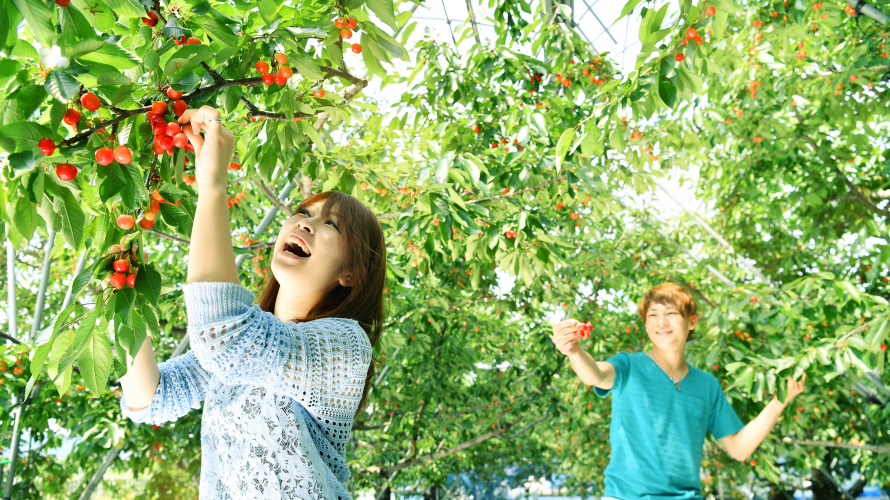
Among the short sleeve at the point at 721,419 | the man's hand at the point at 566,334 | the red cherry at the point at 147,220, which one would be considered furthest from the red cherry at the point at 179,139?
the short sleeve at the point at 721,419

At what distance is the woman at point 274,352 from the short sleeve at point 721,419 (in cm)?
132

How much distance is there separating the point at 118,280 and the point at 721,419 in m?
1.93

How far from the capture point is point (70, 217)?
2.60 feet

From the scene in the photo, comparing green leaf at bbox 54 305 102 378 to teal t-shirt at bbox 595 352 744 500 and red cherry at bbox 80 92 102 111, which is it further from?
teal t-shirt at bbox 595 352 744 500

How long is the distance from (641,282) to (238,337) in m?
5.41

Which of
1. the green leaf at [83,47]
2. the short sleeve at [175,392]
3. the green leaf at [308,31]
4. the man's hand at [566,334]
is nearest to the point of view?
the green leaf at [83,47]

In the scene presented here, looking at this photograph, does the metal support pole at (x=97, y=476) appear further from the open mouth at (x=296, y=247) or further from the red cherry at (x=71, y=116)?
the red cherry at (x=71, y=116)

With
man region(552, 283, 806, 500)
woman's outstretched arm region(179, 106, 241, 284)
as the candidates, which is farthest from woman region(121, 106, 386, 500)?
man region(552, 283, 806, 500)

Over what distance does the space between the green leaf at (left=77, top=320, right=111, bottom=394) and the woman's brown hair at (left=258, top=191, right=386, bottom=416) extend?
1.34ft

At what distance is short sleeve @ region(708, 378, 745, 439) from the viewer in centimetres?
200

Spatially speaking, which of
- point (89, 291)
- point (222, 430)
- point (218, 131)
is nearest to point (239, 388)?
point (222, 430)

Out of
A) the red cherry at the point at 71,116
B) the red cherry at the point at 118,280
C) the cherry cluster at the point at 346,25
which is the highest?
the cherry cluster at the point at 346,25

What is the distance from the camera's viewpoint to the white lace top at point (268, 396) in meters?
0.84

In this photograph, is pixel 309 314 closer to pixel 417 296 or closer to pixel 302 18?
pixel 302 18
